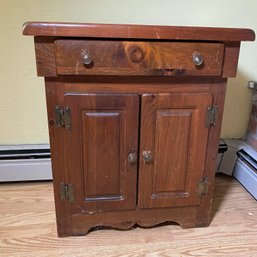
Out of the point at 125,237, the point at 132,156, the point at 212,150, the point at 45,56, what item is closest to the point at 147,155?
the point at 132,156

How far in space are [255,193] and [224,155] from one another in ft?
0.77

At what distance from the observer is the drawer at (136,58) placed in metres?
0.75

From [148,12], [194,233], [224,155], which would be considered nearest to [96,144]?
[194,233]

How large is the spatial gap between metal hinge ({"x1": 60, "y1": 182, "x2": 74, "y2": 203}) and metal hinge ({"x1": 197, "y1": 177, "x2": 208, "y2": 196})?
445 mm

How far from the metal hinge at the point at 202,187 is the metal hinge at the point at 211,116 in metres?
0.21

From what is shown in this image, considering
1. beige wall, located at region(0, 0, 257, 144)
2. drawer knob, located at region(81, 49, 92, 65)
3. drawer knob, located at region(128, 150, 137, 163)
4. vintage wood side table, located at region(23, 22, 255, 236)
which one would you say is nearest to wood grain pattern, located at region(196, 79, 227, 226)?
vintage wood side table, located at region(23, 22, 255, 236)

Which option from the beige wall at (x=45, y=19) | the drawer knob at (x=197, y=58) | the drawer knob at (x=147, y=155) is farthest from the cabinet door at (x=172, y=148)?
the beige wall at (x=45, y=19)

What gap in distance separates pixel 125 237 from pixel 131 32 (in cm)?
71

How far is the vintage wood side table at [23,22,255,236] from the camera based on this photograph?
2.49 ft

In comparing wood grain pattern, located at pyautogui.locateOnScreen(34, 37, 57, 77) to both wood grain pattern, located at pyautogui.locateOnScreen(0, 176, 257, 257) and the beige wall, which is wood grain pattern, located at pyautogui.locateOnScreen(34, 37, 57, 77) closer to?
the beige wall

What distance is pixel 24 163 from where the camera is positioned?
1.27 m

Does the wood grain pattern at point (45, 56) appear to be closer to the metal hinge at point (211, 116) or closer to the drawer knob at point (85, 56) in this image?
the drawer knob at point (85, 56)

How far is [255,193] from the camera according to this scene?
48.1 inches

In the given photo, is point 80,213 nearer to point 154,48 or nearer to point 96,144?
point 96,144
